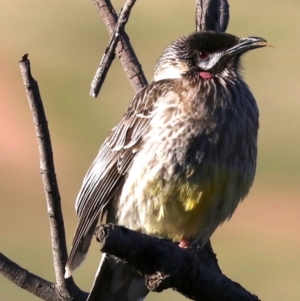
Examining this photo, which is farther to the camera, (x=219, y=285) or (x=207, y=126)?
(x=207, y=126)

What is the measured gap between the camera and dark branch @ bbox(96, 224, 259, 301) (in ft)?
15.6

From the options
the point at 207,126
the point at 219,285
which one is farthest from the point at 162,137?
the point at 219,285

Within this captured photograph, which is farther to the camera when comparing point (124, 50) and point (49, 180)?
point (124, 50)

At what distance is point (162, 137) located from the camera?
6.18 m

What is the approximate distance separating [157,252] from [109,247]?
321 millimetres

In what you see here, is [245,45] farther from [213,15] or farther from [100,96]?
[100,96]

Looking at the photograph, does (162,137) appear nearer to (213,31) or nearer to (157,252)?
(213,31)

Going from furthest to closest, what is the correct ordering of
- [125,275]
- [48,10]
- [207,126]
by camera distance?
[48,10], [125,275], [207,126]

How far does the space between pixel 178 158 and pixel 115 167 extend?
61 cm

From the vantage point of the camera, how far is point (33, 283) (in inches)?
216

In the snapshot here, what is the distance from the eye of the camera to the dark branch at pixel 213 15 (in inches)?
265

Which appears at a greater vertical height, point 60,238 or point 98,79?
point 98,79

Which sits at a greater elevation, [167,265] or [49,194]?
[49,194]

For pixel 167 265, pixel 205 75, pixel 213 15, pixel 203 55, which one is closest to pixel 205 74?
pixel 205 75
